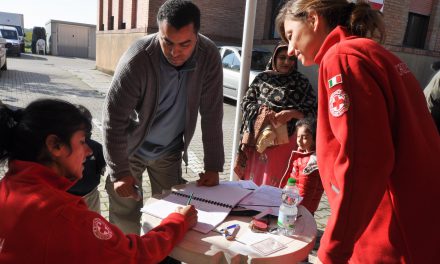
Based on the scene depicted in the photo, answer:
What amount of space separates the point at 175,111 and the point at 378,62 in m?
1.44

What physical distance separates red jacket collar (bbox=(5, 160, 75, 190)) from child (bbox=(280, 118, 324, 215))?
1.86 m

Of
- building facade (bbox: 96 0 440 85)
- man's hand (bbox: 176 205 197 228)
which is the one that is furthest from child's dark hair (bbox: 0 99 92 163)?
building facade (bbox: 96 0 440 85)

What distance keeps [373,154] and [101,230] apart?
944mm

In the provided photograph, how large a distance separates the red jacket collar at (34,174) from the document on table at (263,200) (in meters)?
0.95

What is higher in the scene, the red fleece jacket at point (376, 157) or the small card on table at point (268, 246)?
the red fleece jacket at point (376, 157)

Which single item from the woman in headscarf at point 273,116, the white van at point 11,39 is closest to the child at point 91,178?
the woman in headscarf at point 273,116

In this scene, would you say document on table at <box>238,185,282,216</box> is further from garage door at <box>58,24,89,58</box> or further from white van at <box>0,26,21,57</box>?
garage door at <box>58,24,89,58</box>

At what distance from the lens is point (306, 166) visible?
278 centimetres

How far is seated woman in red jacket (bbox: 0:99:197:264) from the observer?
3.85 ft

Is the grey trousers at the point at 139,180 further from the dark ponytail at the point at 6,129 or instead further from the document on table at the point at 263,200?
the dark ponytail at the point at 6,129

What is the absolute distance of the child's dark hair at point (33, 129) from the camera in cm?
135

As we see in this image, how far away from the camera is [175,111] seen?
231 centimetres

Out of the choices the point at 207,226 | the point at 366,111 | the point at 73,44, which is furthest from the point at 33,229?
the point at 73,44

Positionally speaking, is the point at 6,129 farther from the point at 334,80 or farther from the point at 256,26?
the point at 256,26
